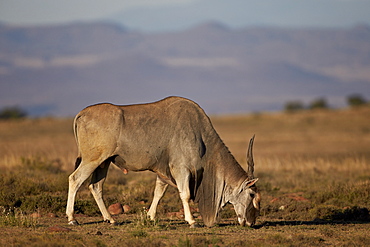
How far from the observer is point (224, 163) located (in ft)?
40.0

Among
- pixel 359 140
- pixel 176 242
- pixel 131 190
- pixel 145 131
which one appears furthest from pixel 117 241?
pixel 359 140

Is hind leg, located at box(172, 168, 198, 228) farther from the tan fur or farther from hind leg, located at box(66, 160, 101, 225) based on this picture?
hind leg, located at box(66, 160, 101, 225)

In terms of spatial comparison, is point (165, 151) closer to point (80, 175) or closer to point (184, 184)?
point (184, 184)

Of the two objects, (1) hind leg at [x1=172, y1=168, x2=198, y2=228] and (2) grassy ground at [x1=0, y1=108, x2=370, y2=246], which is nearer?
(2) grassy ground at [x1=0, y1=108, x2=370, y2=246]

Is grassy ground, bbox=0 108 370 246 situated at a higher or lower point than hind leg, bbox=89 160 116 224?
lower

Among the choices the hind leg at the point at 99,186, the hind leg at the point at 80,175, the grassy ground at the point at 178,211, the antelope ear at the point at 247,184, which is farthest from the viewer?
the hind leg at the point at 99,186

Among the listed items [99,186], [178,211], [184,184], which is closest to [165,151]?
[184,184]

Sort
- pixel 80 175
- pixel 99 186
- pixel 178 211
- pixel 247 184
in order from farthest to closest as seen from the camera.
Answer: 1. pixel 178 211
2. pixel 99 186
3. pixel 247 184
4. pixel 80 175

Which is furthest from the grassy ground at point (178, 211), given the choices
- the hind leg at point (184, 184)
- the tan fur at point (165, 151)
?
the tan fur at point (165, 151)

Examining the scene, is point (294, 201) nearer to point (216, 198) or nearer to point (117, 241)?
point (216, 198)

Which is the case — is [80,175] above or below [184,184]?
above

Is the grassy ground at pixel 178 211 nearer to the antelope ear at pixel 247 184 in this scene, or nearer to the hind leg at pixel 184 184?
the hind leg at pixel 184 184

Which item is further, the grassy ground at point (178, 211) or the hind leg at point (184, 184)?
the hind leg at point (184, 184)

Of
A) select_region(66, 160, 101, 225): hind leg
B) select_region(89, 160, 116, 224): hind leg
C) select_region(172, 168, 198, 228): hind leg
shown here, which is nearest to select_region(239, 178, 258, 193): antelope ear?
select_region(172, 168, 198, 228): hind leg
